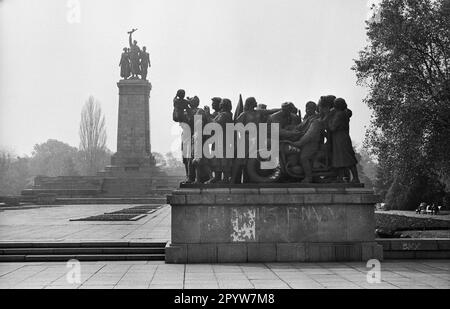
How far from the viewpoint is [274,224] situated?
39.9 ft

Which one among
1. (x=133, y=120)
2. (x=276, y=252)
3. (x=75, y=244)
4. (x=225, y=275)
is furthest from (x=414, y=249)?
(x=133, y=120)

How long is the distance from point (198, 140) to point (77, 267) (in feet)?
13.2

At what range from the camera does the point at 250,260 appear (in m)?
12.0

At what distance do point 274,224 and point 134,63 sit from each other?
140 feet

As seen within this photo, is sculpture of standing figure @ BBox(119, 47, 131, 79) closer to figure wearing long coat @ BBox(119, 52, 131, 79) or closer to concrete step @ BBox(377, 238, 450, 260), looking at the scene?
figure wearing long coat @ BBox(119, 52, 131, 79)

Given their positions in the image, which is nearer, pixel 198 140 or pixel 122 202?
pixel 198 140

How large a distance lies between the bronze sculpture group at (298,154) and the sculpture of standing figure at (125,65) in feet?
134

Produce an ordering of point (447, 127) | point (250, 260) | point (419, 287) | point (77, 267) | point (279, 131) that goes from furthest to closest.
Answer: point (447, 127) → point (279, 131) → point (250, 260) → point (77, 267) → point (419, 287)

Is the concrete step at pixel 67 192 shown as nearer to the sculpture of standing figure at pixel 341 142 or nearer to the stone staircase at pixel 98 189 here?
the stone staircase at pixel 98 189

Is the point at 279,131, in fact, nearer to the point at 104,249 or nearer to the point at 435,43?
the point at 104,249

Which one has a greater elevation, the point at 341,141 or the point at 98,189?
the point at 341,141

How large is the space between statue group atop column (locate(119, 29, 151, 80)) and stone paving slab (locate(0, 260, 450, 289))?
42082mm

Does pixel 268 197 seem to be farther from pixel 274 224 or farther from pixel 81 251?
pixel 81 251
